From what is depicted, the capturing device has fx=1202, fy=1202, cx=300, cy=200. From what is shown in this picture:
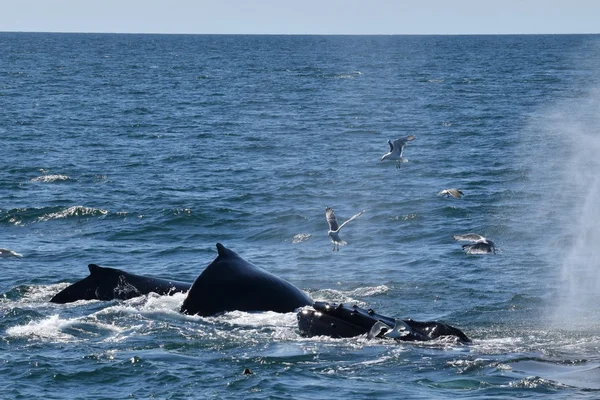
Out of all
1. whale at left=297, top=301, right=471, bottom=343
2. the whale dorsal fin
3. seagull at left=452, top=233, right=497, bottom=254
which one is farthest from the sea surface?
the whale dorsal fin

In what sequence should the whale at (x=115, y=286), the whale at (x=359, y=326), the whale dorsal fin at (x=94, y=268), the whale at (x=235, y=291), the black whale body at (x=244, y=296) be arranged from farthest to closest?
the whale at (x=115, y=286), the whale dorsal fin at (x=94, y=268), the whale at (x=235, y=291), the black whale body at (x=244, y=296), the whale at (x=359, y=326)

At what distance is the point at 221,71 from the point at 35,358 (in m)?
128

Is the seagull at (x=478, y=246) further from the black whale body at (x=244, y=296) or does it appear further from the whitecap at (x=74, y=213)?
the whitecap at (x=74, y=213)

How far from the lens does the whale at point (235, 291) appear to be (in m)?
21.8

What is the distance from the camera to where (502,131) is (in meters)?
68.4

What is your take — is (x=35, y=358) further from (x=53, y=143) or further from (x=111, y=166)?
(x=53, y=143)

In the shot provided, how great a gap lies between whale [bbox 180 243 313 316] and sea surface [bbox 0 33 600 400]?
10.1 inches

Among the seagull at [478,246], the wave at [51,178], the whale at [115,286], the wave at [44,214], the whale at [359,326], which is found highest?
the wave at [51,178]

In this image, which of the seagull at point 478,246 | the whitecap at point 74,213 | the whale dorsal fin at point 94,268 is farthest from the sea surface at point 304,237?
the whale dorsal fin at point 94,268

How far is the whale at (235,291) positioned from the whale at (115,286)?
1.69 metres

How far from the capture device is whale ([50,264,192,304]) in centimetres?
2394

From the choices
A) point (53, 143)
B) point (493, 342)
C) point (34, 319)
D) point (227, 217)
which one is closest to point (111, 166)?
point (53, 143)

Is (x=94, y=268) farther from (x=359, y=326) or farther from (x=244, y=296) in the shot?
(x=359, y=326)

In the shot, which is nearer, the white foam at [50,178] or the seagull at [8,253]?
the seagull at [8,253]
